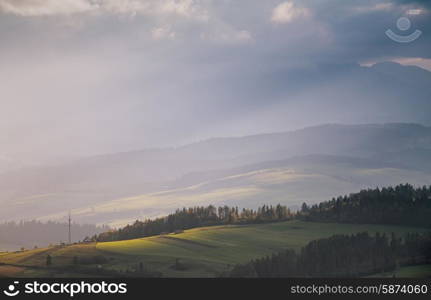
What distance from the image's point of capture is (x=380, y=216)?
197125 mm

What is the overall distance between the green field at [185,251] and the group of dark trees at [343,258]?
31.5 feet

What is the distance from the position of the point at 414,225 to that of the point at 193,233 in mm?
60124

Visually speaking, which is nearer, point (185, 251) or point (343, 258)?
point (343, 258)

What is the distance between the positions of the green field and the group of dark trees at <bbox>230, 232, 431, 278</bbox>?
9615mm

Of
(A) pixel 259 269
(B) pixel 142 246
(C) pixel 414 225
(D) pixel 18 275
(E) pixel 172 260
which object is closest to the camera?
(D) pixel 18 275

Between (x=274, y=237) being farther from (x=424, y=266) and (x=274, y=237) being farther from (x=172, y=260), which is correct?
(x=424, y=266)

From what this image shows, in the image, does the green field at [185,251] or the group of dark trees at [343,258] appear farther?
the green field at [185,251]

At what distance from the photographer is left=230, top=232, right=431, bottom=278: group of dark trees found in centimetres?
12862

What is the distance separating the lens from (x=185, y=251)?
545ft

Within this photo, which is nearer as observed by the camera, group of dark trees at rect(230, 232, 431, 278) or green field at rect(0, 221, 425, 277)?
group of dark trees at rect(230, 232, 431, 278)

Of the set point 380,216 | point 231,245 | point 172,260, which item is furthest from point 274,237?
point 172,260

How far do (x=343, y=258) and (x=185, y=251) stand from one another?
43.0 metres

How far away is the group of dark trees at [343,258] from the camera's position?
422ft

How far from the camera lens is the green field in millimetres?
140000
